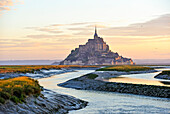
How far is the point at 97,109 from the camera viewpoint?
98.3ft

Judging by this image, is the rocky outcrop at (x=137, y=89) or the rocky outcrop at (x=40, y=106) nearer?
the rocky outcrop at (x=40, y=106)

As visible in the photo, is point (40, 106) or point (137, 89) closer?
point (40, 106)

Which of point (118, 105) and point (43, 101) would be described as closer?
point (43, 101)

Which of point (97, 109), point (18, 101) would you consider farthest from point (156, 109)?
point (18, 101)

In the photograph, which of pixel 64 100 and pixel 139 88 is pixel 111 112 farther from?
pixel 139 88

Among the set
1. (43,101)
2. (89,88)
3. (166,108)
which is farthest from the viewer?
(89,88)

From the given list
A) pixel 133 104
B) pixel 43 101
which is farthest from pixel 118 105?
pixel 43 101

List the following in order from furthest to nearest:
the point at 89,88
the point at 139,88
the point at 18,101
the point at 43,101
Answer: the point at 89,88 < the point at 139,88 < the point at 43,101 < the point at 18,101

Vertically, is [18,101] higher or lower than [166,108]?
higher

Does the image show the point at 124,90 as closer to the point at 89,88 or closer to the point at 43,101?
the point at 89,88

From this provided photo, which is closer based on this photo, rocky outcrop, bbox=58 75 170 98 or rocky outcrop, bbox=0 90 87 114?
rocky outcrop, bbox=0 90 87 114

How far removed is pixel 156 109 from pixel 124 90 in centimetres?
Result: 1639

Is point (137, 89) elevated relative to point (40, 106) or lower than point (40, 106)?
lower

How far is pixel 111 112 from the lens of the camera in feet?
92.3
